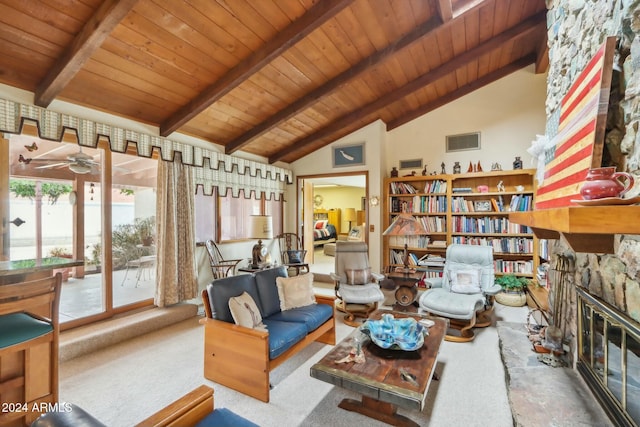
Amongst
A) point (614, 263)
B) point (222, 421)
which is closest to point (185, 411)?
point (222, 421)

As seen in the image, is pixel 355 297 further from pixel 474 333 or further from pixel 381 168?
pixel 381 168

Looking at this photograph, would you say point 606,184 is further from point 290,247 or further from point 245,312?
point 290,247

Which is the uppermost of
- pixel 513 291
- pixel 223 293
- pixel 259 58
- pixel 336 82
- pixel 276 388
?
pixel 336 82

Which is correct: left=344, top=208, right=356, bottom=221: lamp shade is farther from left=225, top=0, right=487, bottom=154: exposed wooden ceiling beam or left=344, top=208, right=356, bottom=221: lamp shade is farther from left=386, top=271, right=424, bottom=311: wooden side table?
left=386, top=271, right=424, bottom=311: wooden side table

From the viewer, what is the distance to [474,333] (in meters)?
3.34

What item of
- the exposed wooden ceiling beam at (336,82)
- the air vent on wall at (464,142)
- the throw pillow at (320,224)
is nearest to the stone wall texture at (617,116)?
the exposed wooden ceiling beam at (336,82)

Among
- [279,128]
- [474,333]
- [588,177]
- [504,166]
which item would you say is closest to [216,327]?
[588,177]

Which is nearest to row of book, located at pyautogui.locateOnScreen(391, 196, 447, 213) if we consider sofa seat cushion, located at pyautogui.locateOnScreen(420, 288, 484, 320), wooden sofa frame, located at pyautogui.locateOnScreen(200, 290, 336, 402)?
sofa seat cushion, located at pyautogui.locateOnScreen(420, 288, 484, 320)

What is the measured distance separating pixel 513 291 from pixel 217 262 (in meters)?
4.38

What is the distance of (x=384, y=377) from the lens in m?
1.78

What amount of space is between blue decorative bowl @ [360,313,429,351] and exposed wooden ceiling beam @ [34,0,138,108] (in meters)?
2.86

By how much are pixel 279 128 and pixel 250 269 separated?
7.64 ft

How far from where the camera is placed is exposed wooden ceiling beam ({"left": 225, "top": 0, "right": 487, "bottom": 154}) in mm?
3203

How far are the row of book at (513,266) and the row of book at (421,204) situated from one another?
45.9 inches
